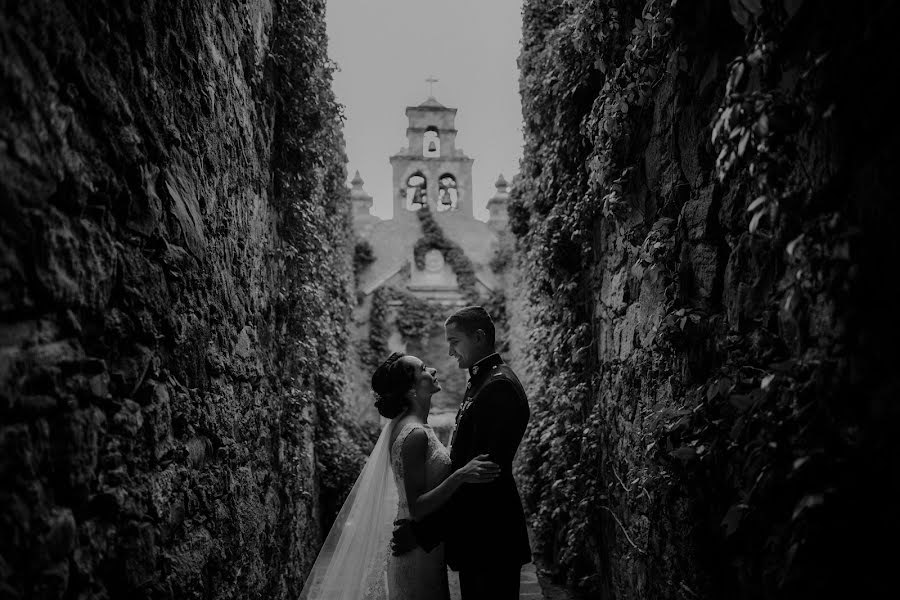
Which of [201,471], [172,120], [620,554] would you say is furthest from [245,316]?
[620,554]

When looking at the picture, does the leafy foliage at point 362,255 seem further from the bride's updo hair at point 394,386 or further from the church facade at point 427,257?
the bride's updo hair at point 394,386

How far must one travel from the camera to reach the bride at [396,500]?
2.71 m

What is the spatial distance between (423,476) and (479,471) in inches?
17.6

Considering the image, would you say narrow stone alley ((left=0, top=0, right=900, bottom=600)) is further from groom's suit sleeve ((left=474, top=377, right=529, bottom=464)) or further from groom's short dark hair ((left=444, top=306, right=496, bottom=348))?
groom's short dark hair ((left=444, top=306, right=496, bottom=348))

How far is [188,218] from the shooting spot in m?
2.12

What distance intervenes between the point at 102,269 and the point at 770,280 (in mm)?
1561

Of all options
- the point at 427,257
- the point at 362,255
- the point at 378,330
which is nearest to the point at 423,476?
the point at 378,330

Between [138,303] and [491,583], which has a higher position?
[138,303]

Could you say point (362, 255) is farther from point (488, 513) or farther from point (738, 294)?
point (738, 294)

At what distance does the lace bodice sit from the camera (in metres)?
2.76

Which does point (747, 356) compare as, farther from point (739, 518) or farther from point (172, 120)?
point (172, 120)

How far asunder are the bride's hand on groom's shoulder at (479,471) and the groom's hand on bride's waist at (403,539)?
0.45 meters

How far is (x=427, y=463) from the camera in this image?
2.80 metres

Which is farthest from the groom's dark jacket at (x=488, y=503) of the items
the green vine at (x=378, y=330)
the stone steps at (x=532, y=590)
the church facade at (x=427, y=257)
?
the green vine at (x=378, y=330)
